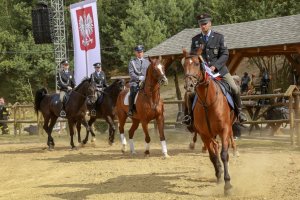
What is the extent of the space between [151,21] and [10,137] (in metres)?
21.2

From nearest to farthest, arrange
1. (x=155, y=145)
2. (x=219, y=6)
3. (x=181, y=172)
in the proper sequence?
(x=181, y=172) < (x=155, y=145) < (x=219, y=6)

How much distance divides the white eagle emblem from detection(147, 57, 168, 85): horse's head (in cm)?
1088

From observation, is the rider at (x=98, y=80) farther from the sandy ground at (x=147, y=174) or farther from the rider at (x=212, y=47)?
the rider at (x=212, y=47)

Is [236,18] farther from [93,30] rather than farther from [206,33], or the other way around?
[206,33]

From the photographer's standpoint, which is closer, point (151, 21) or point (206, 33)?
point (206, 33)

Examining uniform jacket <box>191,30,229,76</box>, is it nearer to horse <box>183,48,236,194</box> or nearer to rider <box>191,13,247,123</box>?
rider <box>191,13,247,123</box>

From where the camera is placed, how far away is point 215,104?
26.6ft

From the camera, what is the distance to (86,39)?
2275 centimetres

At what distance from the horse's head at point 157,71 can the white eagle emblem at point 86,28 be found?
10875mm

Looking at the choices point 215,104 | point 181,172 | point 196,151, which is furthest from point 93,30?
point 215,104

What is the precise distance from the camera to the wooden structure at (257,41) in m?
19.5

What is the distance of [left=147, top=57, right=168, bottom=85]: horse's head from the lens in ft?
38.9

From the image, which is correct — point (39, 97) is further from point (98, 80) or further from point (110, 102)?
point (110, 102)

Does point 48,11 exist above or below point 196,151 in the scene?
above
